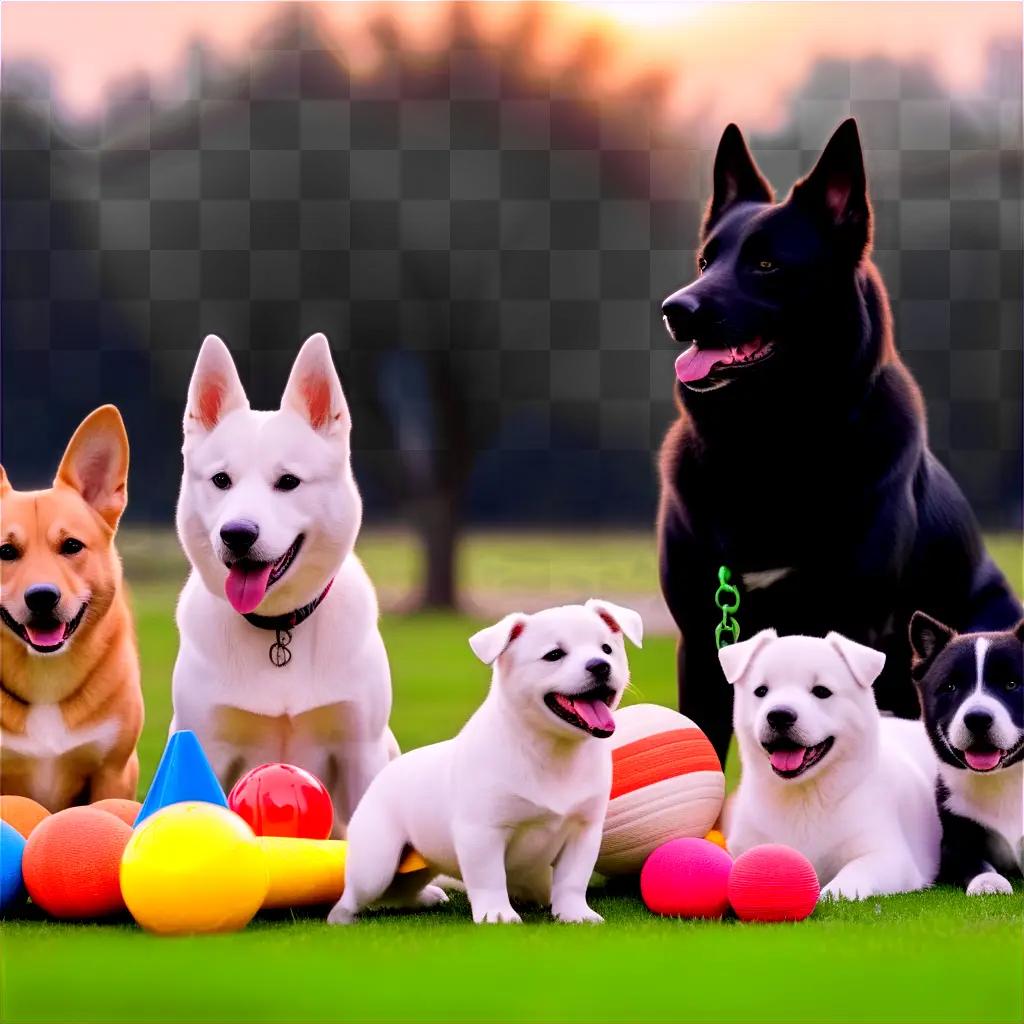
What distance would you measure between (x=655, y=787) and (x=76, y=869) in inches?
62.2

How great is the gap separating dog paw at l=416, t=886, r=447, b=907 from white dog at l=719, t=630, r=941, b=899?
33.3 inches

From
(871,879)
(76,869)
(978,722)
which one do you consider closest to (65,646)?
(76,869)

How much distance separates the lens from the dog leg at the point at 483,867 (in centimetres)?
376

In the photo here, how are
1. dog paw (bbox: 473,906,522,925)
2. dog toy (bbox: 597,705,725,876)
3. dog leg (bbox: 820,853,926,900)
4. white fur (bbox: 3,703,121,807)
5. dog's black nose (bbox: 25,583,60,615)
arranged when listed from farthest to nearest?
white fur (bbox: 3,703,121,807) → dog's black nose (bbox: 25,583,60,615) → dog toy (bbox: 597,705,725,876) → dog leg (bbox: 820,853,926,900) → dog paw (bbox: 473,906,522,925)

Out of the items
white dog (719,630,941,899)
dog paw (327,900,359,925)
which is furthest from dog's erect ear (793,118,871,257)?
dog paw (327,900,359,925)

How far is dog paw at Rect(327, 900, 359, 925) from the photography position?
12.8ft

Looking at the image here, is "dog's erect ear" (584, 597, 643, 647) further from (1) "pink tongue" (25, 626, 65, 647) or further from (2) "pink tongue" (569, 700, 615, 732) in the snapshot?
(1) "pink tongue" (25, 626, 65, 647)

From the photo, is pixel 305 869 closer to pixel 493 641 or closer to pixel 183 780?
pixel 183 780

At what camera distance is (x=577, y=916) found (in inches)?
150

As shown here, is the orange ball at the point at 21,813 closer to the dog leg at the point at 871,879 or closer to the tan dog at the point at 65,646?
the tan dog at the point at 65,646

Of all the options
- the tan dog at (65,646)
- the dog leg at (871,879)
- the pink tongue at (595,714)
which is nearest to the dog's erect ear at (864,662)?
the dog leg at (871,879)

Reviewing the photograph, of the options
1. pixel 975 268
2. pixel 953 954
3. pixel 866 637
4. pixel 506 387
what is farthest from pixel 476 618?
pixel 953 954

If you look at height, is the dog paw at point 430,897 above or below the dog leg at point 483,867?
below

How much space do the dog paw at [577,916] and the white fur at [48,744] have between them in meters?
1.65
